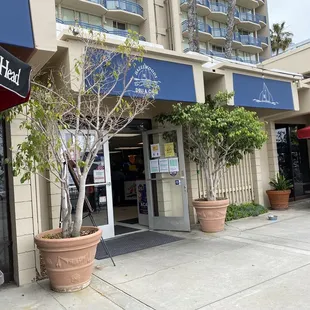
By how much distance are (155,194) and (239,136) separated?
2.27 meters

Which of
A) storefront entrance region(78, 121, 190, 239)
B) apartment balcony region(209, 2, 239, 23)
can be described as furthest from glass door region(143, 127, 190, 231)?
apartment balcony region(209, 2, 239, 23)

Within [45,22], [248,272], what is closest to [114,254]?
[248,272]

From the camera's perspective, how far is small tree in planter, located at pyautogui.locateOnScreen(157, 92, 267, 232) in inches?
238

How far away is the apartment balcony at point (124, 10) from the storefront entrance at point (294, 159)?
19.0m

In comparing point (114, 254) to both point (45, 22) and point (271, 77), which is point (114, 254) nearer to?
point (45, 22)

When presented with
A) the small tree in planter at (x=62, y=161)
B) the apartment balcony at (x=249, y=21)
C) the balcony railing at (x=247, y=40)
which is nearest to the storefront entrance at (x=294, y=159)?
the small tree in planter at (x=62, y=161)

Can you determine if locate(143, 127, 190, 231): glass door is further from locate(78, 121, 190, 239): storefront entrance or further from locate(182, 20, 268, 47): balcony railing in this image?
locate(182, 20, 268, 47): balcony railing

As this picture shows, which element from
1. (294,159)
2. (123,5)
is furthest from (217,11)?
(294,159)

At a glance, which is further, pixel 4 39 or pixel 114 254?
pixel 114 254

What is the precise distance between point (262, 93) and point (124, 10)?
21.0m

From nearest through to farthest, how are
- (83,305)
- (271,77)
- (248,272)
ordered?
1. (83,305)
2. (248,272)
3. (271,77)

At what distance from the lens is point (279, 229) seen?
633cm

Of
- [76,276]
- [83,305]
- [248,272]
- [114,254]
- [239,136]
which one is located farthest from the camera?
[239,136]

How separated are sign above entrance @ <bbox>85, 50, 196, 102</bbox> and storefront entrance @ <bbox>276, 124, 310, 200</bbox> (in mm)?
5403
